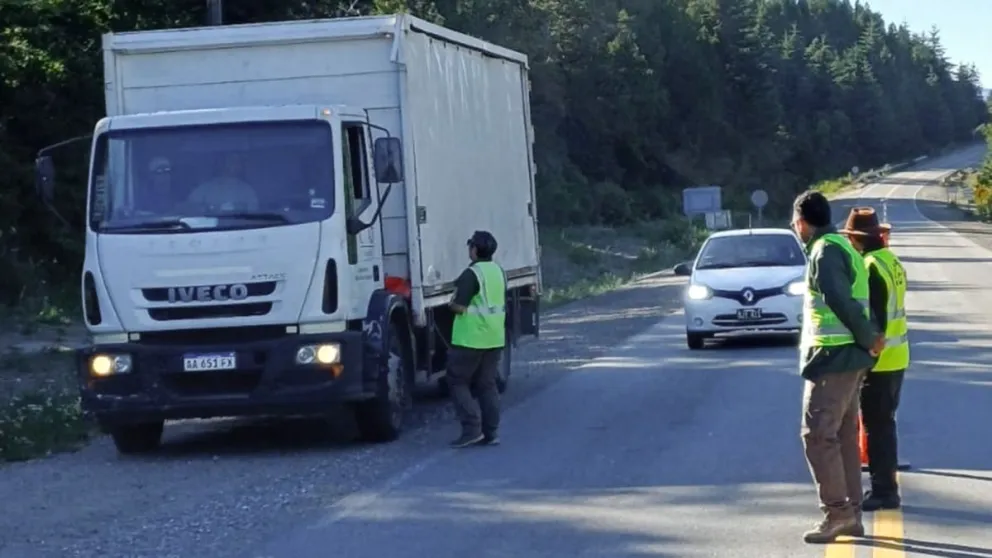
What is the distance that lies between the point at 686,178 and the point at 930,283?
78219mm

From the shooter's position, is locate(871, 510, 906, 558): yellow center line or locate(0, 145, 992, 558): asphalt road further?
locate(0, 145, 992, 558): asphalt road

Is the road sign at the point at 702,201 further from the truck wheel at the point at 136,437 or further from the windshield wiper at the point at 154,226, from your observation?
the windshield wiper at the point at 154,226

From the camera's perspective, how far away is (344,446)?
13.6m

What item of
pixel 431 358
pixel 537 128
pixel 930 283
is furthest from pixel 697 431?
pixel 537 128

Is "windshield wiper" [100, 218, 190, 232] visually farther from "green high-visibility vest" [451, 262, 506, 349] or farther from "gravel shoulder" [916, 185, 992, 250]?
"gravel shoulder" [916, 185, 992, 250]

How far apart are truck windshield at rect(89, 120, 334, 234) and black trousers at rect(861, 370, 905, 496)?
4743 millimetres

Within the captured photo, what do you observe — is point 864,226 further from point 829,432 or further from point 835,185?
point 835,185

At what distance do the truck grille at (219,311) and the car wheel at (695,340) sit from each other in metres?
9.94

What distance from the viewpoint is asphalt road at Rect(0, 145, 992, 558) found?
9031 millimetres

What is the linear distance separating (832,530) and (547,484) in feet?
9.22

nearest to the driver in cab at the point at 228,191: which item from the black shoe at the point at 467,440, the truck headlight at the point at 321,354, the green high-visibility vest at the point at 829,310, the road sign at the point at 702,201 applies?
the truck headlight at the point at 321,354

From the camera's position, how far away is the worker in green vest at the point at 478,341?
42.7ft

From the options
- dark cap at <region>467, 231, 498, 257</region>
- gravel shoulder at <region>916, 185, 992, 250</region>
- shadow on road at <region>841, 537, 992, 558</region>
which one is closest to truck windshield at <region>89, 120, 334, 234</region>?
dark cap at <region>467, 231, 498, 257</region>

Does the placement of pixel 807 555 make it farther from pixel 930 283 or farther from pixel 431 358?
pixel 930 283
